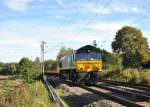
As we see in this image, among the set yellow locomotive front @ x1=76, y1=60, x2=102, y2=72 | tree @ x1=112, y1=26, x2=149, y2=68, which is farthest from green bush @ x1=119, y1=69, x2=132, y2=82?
tree @ x1=112, y1=26, x2=149, y2=68

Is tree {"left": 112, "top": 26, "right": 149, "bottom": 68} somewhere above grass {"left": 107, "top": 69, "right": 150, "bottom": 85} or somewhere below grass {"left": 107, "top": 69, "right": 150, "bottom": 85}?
above

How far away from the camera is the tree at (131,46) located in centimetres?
7781

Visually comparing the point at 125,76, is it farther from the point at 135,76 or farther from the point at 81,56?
the point at 81,56

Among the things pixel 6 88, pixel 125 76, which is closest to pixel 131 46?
pixel 125 76

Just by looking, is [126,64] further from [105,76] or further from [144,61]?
[105,76]

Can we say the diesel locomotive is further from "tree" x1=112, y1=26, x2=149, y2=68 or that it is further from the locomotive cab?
"tree" x1=112, y1=26, x2=149, y2=68

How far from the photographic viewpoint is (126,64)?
3036 inches

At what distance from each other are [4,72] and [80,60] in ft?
425

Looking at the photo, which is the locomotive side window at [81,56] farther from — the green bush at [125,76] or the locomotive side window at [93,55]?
the green bush at [125,76]

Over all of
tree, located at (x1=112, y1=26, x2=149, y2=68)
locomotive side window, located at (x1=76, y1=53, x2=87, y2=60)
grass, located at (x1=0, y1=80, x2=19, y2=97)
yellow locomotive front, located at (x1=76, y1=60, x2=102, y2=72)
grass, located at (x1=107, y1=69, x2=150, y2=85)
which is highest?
tree, located at (x1=112, y1=26, x2=149, y2=68)

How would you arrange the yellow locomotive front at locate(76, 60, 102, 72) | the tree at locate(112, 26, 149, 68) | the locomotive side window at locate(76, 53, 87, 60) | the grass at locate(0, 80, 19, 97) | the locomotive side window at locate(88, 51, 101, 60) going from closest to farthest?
1. the grass at locate(0, 80, 19, 97)
2. the yellow locomotive front at locate(76, 60, 102, 72)
3. the locomotive side window at locate(76, 53, 87, 60)
4. the locomotive side window at locate(88, 51, 101, 60)
5. the tree at locate(112, 26, 149, 68)

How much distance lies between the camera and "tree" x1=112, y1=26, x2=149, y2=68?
255 feet

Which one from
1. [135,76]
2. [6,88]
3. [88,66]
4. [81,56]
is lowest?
[6,88]

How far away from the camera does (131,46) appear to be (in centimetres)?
8369
